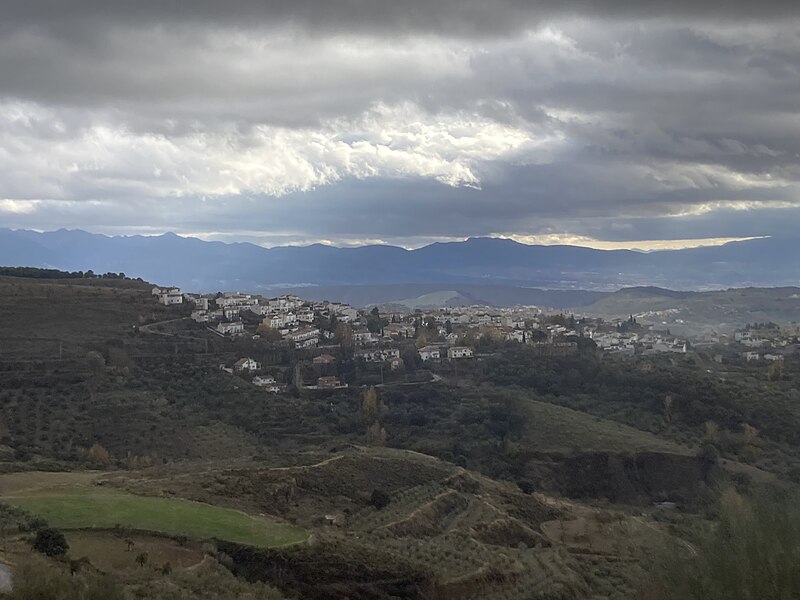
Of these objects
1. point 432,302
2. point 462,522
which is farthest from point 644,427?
point 432,302

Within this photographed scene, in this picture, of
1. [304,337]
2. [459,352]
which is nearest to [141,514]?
[459,352]

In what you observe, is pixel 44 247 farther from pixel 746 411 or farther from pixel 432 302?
pixel 746 411

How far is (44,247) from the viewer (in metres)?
192

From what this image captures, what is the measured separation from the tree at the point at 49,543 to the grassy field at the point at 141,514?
2.97m

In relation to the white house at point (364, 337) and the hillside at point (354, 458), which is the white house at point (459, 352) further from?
the white house at point (364, 337)

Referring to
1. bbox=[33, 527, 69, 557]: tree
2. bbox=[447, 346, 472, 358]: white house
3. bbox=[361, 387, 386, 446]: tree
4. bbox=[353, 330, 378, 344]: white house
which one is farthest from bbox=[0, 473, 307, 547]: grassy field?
bbox=[353, 330, 378, 344]: white house

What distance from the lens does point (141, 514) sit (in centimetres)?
1784

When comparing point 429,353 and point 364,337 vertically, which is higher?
point 364,337

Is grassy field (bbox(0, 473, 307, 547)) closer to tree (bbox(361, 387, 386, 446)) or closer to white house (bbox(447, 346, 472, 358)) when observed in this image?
tree (bbox(361, 387, 386, 446))

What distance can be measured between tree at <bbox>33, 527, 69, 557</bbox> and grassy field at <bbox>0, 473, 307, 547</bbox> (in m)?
2.97

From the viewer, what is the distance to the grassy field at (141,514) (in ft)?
56.1

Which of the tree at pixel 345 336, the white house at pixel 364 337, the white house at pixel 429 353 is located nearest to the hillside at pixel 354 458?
the white house at pixel 429 353

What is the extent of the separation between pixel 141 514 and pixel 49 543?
4519mm

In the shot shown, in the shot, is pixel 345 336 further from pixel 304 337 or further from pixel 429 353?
pixel 429 353
